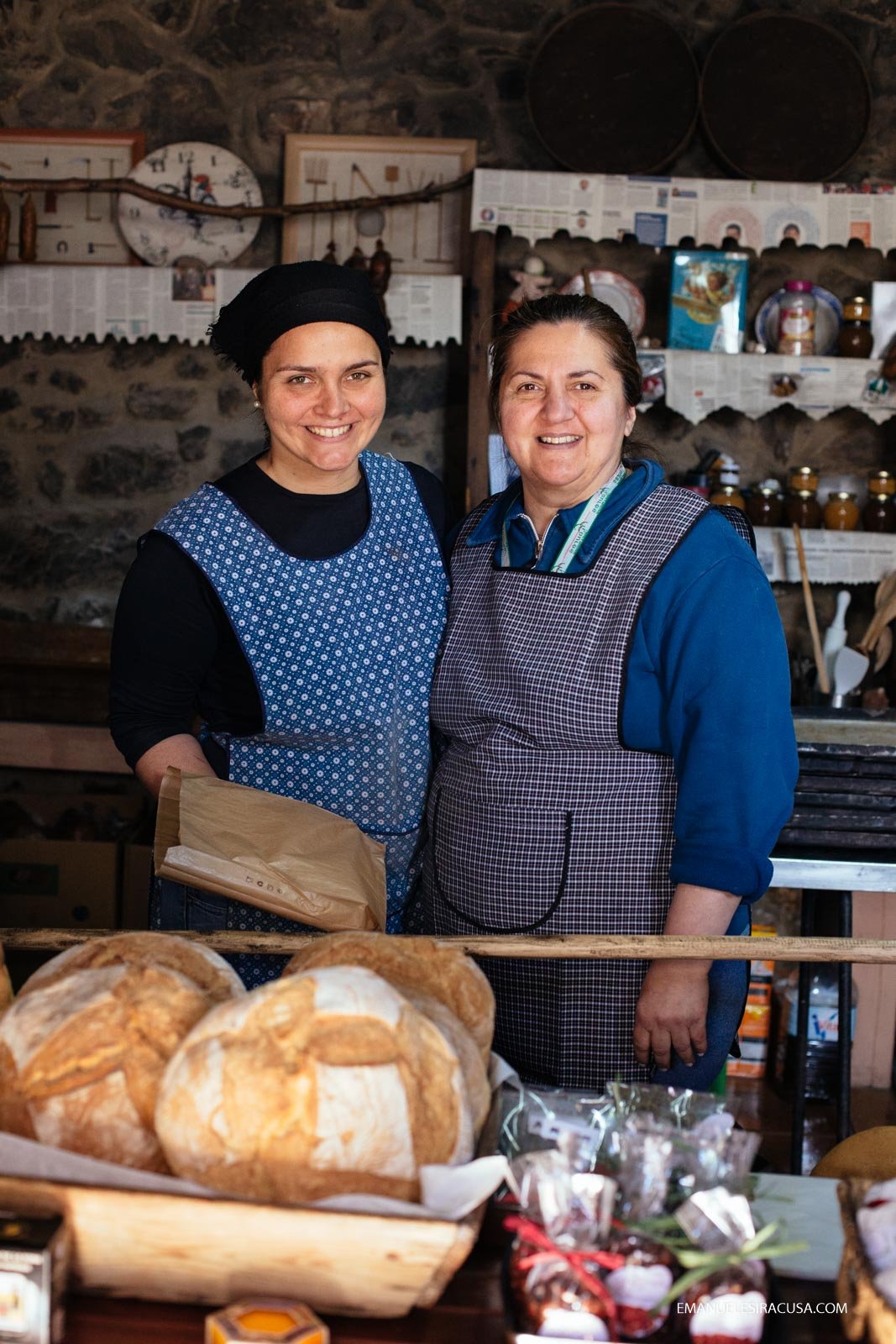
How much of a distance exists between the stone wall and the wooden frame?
0.05 metres

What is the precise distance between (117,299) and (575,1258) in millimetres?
3745

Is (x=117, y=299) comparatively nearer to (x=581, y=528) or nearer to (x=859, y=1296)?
(x=581, y=528)

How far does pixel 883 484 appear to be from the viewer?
3898 mm

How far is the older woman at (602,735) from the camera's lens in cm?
149

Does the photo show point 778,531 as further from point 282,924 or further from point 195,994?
point 195,994

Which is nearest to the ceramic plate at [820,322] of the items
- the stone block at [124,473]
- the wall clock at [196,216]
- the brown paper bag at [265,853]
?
the wall clock at [196,216]

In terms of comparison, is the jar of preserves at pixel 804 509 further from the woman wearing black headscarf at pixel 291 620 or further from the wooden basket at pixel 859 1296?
the wooden basket at pixel 859 1296

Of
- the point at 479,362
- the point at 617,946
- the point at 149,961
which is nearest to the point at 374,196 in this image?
the point at 479,362

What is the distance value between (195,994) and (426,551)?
3.23 ft

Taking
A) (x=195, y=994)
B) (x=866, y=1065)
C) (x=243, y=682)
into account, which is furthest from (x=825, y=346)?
(x=195, y=994)

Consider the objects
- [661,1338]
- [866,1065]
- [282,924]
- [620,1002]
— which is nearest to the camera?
[661,1338]

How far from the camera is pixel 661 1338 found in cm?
77

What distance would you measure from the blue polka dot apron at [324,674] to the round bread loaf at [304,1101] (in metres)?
0.85

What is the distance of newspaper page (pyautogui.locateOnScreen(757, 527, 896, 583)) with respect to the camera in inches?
153
